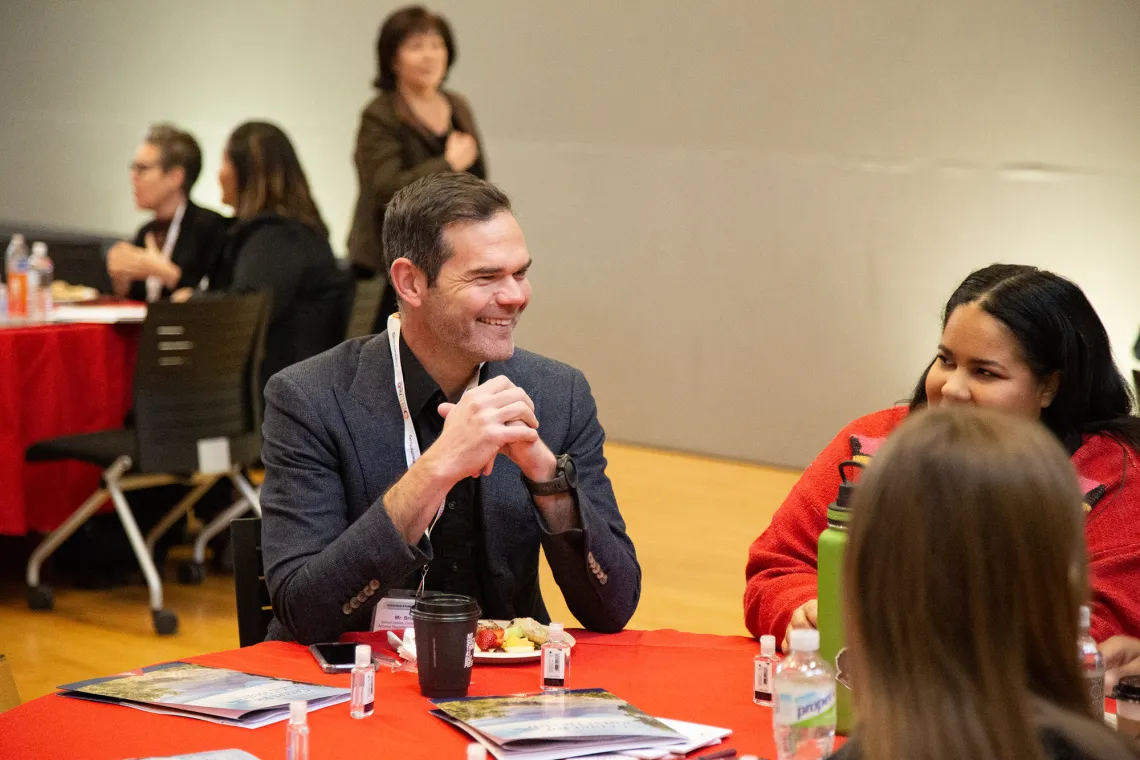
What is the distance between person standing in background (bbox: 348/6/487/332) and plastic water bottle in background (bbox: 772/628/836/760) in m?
4.25

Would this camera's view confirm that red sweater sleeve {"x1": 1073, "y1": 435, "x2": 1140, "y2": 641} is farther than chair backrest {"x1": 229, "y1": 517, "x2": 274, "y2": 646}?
No

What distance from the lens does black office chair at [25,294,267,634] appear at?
15.0 feet

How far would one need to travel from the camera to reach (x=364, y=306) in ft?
18.2

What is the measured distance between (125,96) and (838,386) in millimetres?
6219

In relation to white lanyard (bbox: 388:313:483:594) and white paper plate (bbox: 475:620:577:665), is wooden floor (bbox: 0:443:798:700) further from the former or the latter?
white paper plate (bbox: 475:620:577:665)

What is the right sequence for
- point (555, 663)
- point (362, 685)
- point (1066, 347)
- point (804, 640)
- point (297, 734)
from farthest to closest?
1. point (1066, 347)
2. point (555, 663)
3. point (362, 685)
4. point (297, 734)
5. point (804, 640)

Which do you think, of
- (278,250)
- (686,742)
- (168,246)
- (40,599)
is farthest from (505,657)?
(168,246)

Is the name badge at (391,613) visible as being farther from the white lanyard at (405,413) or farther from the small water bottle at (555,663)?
the small water bottle at (555,663)

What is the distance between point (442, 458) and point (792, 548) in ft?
1.88

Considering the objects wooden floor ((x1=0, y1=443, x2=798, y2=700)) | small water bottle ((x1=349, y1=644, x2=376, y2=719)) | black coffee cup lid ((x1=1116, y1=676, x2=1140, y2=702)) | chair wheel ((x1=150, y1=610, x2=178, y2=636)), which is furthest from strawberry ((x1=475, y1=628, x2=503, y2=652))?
chair wheel ((x1=150, y1=610, x2=178, y2=636))

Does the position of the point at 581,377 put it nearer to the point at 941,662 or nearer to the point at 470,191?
the point at 470,191

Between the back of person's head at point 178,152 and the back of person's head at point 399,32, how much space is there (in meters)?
0.83

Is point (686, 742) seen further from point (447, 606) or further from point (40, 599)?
point (40, 599)

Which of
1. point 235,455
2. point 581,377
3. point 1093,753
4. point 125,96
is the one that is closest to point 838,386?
point 235,455
